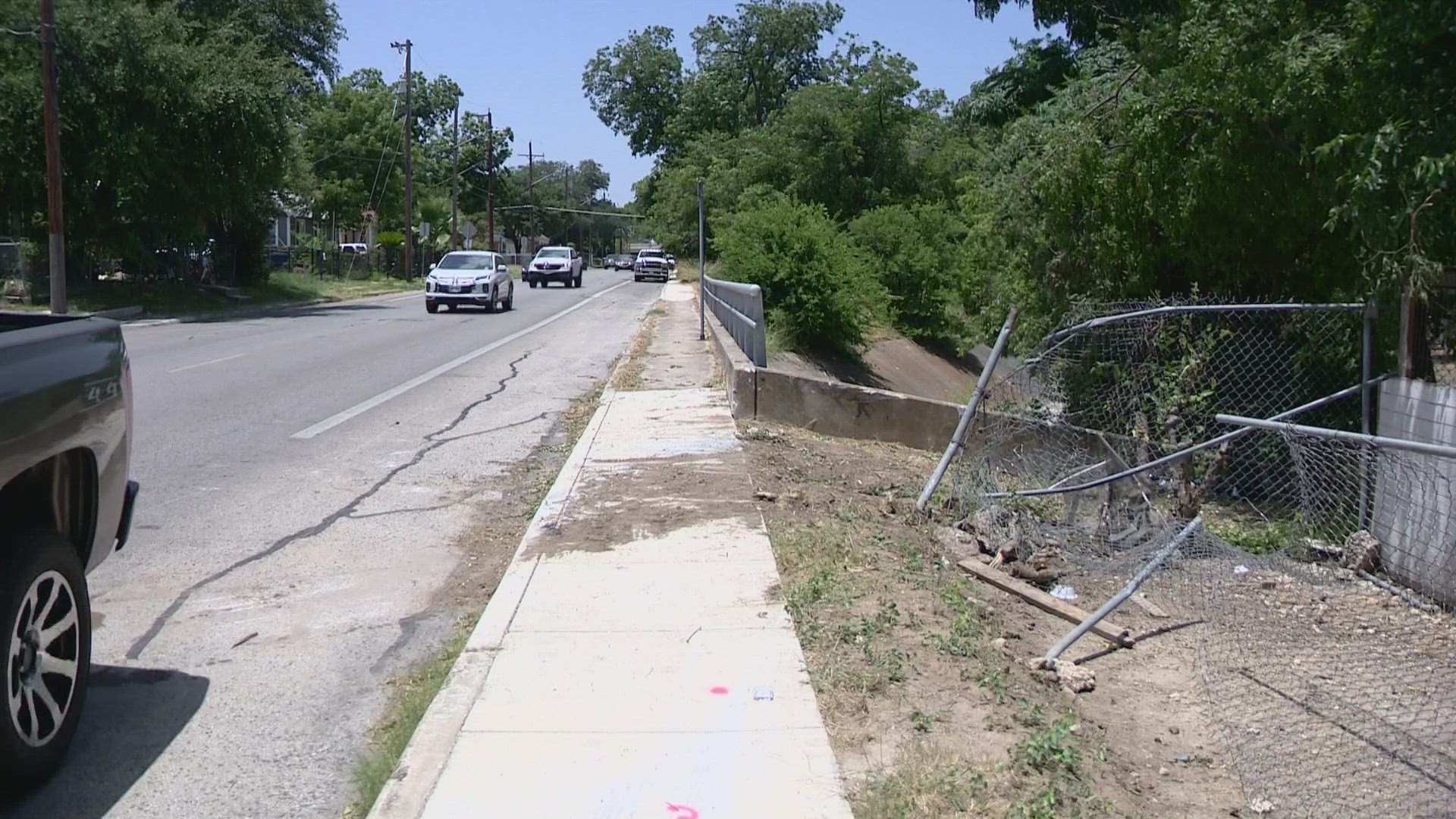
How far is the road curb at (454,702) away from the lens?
13.6 ft

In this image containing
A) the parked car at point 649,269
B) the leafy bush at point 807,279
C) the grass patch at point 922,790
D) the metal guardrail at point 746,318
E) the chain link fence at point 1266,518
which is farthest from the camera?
the parked car at point 649,269

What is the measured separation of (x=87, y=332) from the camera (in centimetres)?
502

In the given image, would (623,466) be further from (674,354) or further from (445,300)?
(445,300)

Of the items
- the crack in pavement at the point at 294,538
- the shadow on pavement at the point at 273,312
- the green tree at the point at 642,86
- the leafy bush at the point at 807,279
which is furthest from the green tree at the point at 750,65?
the crack in pavement at the point at 294,538

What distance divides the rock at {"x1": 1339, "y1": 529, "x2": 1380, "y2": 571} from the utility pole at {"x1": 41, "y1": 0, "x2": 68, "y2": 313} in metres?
26.8

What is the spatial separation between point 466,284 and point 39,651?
29828mm

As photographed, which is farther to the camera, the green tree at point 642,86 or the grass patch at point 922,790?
the green tree at point 642,86

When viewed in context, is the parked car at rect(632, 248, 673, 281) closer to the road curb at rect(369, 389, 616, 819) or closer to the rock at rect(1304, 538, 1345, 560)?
the road curb at rect(369, 389, 616, 819)

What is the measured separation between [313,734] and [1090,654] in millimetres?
3506

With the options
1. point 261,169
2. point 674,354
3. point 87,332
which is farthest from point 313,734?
point 261,169

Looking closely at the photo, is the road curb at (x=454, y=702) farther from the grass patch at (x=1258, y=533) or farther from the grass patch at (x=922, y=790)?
the grass patch at (x=1258, y=533)

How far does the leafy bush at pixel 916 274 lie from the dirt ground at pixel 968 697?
22.5 m

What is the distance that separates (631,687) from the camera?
17.0ft

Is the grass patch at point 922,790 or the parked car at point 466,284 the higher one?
the parked car at point 466,284
